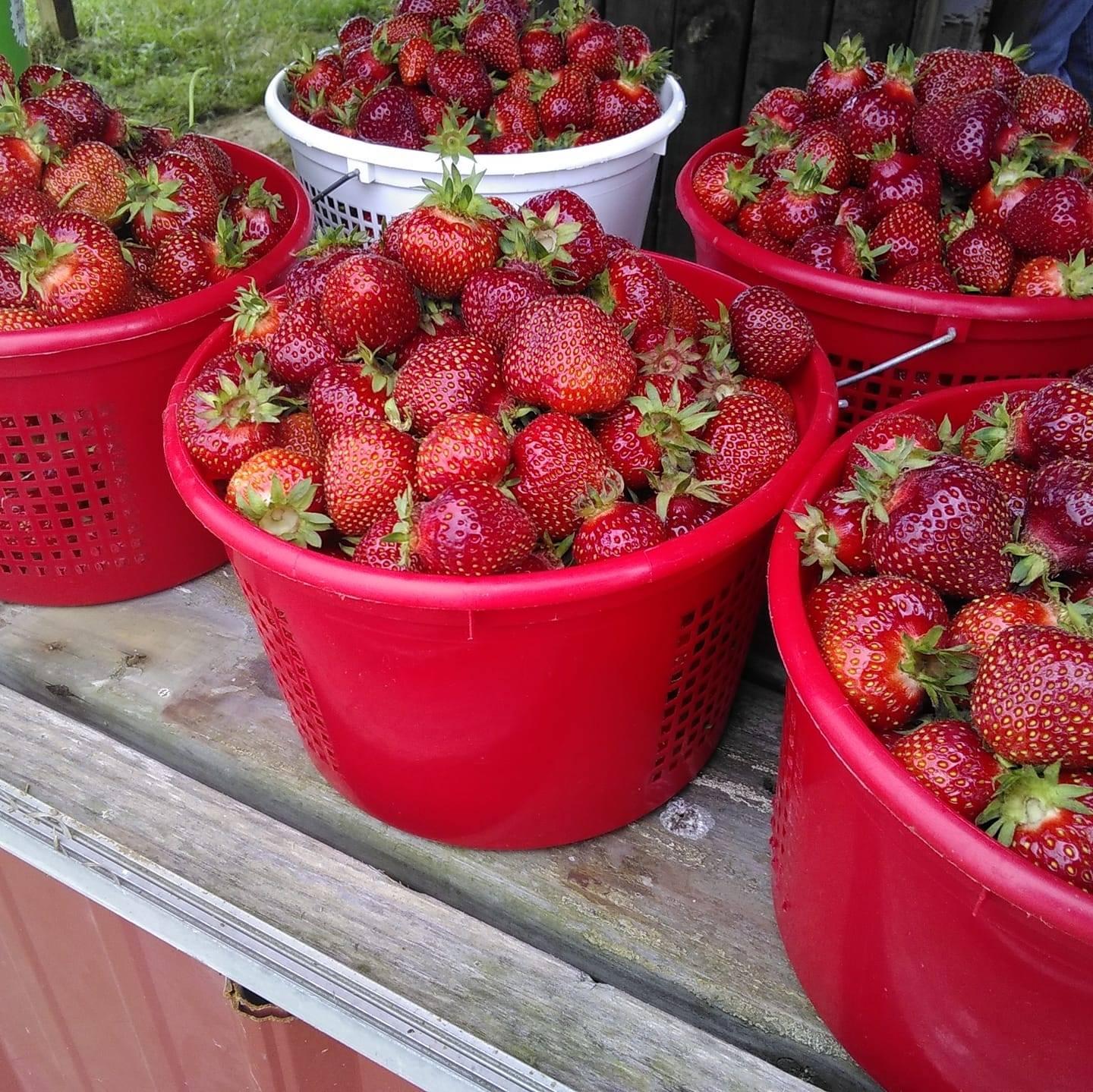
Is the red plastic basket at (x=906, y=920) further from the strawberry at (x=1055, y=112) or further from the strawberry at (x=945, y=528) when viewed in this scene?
the strawberry at (x=1055, y=112)

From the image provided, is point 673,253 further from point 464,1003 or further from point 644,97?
point 464,1003

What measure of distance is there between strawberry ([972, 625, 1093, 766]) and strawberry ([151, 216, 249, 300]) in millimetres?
1070

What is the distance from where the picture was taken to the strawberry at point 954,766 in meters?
0.80

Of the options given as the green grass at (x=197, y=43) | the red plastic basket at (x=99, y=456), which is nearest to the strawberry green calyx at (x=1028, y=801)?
the red plastic basket at (x=99, y=456)

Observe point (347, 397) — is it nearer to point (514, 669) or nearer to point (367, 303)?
point (367, 303)

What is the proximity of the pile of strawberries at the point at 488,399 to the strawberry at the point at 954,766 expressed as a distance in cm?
30

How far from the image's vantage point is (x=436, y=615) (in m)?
0.88

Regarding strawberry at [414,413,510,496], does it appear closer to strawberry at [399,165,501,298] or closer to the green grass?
strawberry at [399,165,501,298]

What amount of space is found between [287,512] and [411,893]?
417 mm

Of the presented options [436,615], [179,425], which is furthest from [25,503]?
[436,615]

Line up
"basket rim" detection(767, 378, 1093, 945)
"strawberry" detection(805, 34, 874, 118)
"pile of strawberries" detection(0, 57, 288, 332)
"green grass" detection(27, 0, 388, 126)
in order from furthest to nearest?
"green grass" detection(27, 0, 388, 126) < "strawberry" detection(805, 34, 874, 118) < "pile of strawberries" detection(0, 57, 288, 332) < "basket rim" detection(767, 378, 1093, 945)

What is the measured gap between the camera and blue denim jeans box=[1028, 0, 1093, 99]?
2.61 metres

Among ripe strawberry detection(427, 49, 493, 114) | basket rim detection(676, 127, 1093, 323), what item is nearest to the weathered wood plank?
basket rim detection(676, 127, 1093, 323)

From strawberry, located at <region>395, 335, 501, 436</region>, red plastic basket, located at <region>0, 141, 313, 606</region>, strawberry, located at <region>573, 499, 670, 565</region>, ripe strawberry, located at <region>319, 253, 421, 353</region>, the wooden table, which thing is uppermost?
ripe strawberry, located at <region>319, 253, 421, 353</region>
